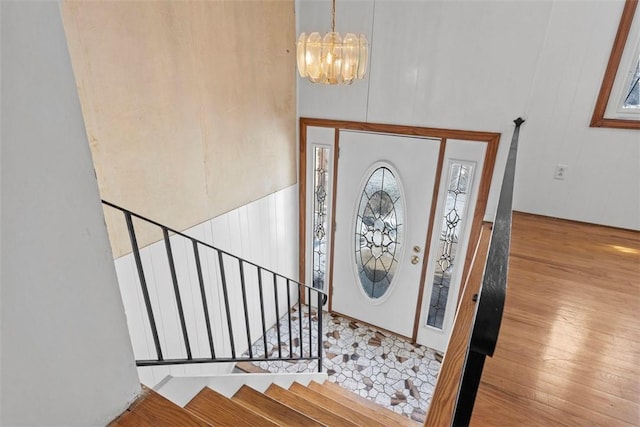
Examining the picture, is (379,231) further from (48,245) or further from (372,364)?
(48,245)

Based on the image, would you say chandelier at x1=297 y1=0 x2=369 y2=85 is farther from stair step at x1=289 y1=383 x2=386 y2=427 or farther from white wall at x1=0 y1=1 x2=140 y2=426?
stair step at x1=289 y1=383 x2=386 y2=427

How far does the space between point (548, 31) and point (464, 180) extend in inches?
47.0

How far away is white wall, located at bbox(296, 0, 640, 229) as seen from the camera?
2422 millimetres

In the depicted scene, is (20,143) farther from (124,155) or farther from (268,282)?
(268,282)

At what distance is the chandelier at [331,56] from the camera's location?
2061 millimetres

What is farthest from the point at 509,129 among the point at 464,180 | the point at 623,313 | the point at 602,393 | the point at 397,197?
the point at 602,393

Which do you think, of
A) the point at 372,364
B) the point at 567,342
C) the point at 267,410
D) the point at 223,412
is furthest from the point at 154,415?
the point at 372,364

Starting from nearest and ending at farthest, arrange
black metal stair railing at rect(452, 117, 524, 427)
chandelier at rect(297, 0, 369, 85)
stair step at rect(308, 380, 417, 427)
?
1. black metal stair railing at rect(452, 117, 524, 427)
2. chandelier at rect(297, 0, 369, 85)
3. stair step at rect(308, 380, 417, 427)

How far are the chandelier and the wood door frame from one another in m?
1.08

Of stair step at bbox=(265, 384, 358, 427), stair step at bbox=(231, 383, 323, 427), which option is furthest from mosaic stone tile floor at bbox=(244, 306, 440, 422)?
stair step at bbox=(231, 383, 323, 427)

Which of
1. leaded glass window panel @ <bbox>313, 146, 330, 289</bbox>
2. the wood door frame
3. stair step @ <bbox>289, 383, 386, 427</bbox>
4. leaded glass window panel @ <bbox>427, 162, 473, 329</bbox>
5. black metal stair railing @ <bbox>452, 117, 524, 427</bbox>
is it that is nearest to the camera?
black metal stair railing @ <bbox>452, 117, 524, 427</bbox>

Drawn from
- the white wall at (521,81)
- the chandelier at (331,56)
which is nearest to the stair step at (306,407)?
the white wall at (521,81)

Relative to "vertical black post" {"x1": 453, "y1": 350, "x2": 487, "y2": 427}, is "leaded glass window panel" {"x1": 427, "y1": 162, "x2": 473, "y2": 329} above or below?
below

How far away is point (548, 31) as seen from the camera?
7.98ft
